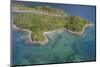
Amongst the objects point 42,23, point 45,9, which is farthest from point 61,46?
point 45,9

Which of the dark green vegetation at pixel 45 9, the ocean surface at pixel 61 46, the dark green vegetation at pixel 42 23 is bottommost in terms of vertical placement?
the ocean surface at pixel 61 46

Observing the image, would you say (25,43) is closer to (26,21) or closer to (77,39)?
(26,21)

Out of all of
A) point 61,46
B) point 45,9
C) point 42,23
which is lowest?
point 61,46

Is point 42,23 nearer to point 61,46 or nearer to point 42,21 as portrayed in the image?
Answer: point 42,21

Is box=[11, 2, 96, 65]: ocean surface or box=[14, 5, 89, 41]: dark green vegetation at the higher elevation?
box=[14, 5, 89, 41]: dark green vegetation

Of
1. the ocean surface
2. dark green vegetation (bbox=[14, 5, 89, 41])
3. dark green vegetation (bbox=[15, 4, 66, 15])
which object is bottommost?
the ocean surface

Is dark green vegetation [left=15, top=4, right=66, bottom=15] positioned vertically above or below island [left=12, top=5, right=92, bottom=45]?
above
